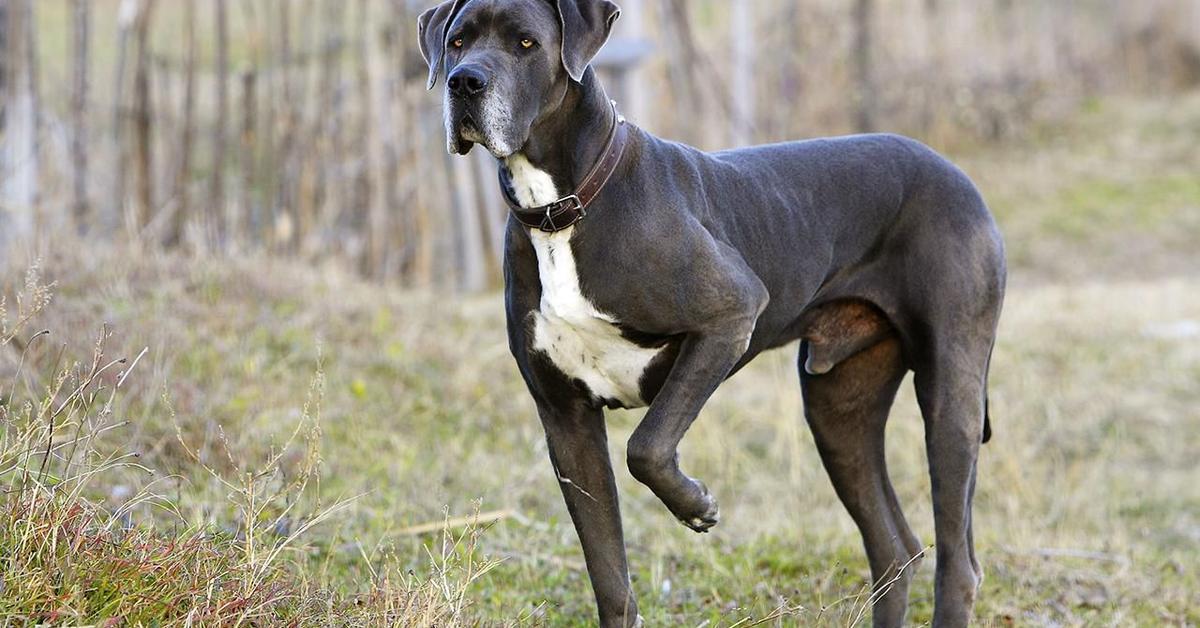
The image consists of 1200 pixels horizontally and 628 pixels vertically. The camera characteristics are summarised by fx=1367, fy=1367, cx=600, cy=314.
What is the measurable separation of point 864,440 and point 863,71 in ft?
34.1

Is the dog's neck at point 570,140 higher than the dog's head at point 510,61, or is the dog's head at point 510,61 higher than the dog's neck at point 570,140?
the dog's head at point 510,61

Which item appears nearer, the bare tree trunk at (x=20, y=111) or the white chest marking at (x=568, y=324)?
the white chest marking at (x=568, y=324)

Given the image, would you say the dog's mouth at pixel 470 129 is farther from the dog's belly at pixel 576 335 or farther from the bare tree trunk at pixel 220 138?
the bare tree trunk at pixel 220 138

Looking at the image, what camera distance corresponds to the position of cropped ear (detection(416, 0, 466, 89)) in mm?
3768

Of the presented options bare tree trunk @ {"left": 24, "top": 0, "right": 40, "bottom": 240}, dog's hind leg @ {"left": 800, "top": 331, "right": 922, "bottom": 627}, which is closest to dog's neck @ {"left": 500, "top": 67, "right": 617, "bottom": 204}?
dog's hind leg @ {"left": 800, "top": 331, "right": 922, "bottom": 627}

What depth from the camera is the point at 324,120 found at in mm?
9359

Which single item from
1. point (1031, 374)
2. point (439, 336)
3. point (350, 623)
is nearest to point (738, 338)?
point (350, 623)

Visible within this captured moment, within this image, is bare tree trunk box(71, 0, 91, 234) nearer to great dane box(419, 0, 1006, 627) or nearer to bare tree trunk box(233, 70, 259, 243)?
bare tree trunk box(233, 70, 259, 243)

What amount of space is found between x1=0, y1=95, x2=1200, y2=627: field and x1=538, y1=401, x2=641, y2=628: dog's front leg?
29 cm

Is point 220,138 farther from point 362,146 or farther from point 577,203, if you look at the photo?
point 577,203

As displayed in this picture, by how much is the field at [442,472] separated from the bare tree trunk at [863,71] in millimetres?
4433

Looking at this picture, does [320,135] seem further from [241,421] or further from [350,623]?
[350,623]

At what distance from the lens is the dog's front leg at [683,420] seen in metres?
3.57

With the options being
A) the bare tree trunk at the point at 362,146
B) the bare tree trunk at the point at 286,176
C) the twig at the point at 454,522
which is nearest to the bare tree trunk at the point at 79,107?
the bare tree trunk at the point at 286,176
